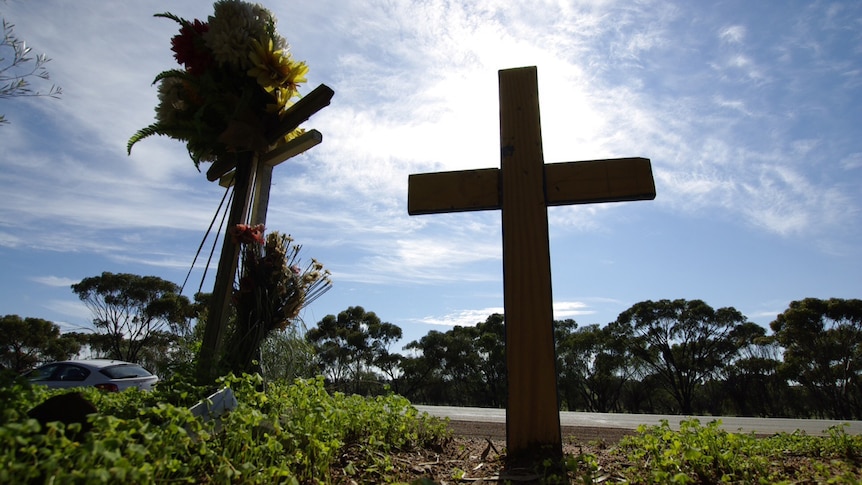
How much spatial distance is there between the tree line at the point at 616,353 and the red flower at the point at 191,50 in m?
17.4

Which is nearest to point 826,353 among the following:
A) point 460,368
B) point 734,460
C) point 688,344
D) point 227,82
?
point 688,344

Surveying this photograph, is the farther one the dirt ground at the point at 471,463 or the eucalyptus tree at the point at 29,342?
the eucalyptus tree at the point at 29,342

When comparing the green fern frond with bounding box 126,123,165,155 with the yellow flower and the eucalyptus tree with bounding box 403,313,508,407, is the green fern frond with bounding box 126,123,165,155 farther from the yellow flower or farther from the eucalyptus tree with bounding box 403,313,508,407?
the eucalyptus tree with bounding box 403,313,508,407

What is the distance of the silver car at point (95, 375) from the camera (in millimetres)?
7906

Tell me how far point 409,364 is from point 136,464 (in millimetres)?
22733

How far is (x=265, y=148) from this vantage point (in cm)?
347

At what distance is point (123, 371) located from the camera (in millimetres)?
8328

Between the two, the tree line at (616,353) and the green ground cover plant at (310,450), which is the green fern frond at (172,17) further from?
the tree line at (616,353)

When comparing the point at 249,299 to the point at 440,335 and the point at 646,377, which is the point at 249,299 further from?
the point at 646,377

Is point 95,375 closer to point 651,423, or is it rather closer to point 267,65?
point 267,65

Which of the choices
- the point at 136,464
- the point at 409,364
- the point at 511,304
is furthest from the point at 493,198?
the point at 409,364

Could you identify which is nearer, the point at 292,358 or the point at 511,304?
the point at 511,304


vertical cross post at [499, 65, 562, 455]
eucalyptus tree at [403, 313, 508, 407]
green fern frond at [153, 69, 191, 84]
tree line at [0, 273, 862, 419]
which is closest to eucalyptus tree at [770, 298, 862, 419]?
tree line at [0, 273, 862, 419]

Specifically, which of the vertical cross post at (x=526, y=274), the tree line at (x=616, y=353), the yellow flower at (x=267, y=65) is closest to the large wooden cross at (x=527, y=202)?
the vertical cross post at (x=526, y=274)
